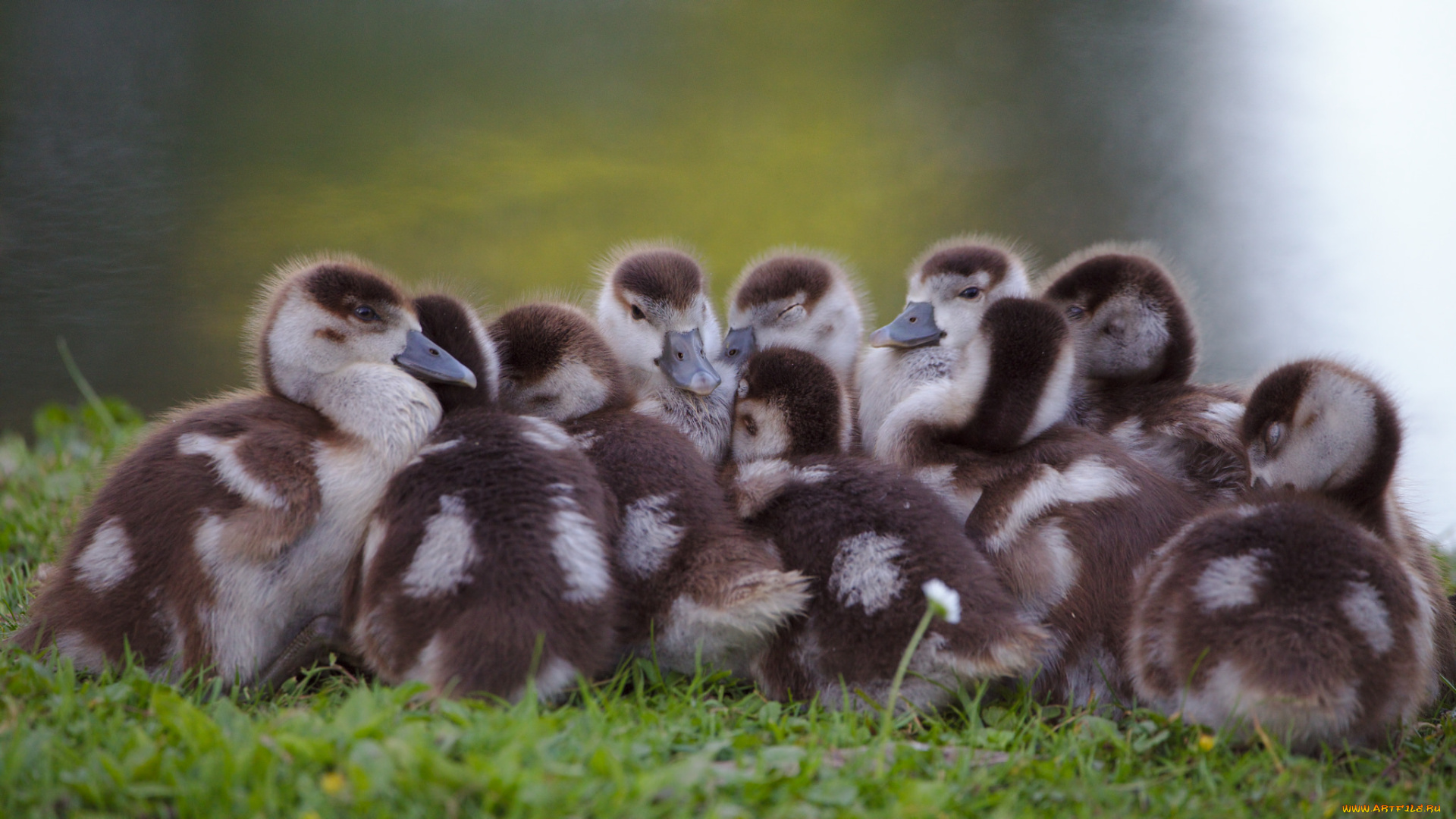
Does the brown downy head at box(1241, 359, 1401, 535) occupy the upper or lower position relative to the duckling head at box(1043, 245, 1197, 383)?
lower

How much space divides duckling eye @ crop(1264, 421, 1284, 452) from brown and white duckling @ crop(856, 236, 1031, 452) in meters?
0.68

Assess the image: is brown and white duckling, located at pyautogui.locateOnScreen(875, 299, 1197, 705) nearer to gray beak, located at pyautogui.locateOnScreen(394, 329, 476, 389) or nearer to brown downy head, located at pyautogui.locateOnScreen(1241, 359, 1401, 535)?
brown downy head, located at pyautogui.locateOnScreen(1241, 359, 1401, 535)

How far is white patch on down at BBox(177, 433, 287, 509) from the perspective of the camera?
5.60 feet

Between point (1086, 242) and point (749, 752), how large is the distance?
3.16 meters

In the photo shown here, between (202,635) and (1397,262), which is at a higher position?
(1397,262)

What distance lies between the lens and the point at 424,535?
1.63m

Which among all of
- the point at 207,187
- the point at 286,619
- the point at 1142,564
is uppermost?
the point at 207,187

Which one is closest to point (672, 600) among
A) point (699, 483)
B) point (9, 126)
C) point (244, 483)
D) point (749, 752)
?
point (699, 483)

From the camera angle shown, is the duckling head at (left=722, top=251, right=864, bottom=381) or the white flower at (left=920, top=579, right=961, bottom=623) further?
the duckling head at (left=722, top=251, right=864, bottom=381)

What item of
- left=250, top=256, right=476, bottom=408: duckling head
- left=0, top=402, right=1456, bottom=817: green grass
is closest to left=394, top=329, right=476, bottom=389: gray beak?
left=250, top=256, right=476, bottom=408: duckling head

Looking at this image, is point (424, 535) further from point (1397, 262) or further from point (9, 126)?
point (1397, 262)

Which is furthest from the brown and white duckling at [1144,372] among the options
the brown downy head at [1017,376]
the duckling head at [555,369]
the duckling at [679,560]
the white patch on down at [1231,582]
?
the duckling head at [555,369]

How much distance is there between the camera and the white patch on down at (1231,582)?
1.61 metres

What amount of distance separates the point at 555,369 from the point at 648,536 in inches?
21.2
